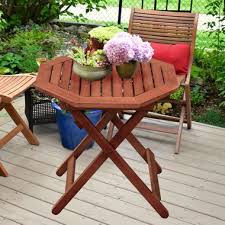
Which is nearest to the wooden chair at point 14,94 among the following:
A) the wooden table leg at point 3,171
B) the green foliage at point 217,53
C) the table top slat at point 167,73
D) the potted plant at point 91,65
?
the wooden table leg at point 3,171

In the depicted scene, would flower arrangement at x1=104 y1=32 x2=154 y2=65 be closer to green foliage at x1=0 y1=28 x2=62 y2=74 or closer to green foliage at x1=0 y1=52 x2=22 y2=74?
green foliage at x1=0 y1=28 x2=62 y2=74

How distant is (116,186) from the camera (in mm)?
2811

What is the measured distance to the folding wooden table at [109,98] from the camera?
6.96 feet

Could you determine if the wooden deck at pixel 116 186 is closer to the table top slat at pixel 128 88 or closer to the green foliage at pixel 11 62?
the table top slat at pixel 128 88

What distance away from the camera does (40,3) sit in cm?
588

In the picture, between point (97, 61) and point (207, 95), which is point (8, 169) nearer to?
point (97, 61)

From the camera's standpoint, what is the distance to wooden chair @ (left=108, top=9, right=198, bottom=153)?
11.5 ft

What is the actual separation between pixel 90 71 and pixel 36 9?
388 centimetres

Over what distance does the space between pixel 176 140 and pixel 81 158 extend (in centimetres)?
76

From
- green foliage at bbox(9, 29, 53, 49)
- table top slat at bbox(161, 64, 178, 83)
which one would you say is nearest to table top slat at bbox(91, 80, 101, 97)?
table top slat at bbox(161, 64, 178, 83)

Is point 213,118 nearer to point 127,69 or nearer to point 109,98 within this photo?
point 127,69

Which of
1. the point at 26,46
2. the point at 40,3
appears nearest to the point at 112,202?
the point at 26,46

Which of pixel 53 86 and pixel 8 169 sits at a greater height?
pixel 53 86

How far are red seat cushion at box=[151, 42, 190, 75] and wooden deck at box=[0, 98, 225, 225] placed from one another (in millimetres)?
557
